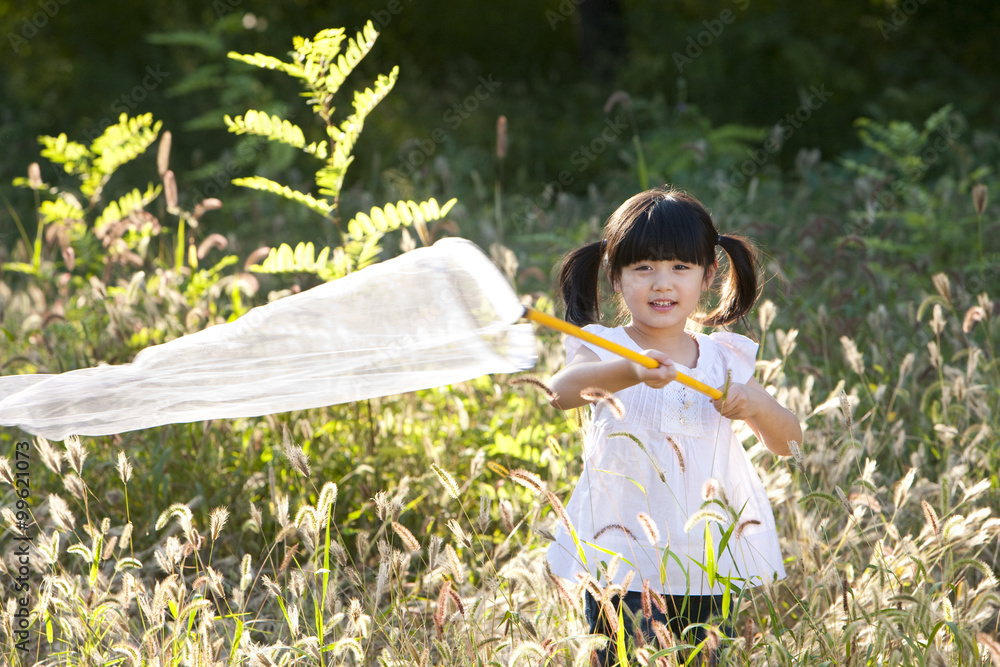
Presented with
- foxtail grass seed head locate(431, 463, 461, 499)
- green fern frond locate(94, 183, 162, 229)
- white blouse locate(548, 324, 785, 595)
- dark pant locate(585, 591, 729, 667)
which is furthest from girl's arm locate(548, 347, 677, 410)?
green fern frond locate(94, 183, 162, 229)

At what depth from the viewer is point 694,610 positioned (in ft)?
8.18

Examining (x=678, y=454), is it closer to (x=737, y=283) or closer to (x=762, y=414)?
(x=762, y=414)

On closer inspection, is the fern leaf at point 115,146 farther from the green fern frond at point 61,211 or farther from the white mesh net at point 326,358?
the white mesh net at point 326,358

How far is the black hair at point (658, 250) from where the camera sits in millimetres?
2318

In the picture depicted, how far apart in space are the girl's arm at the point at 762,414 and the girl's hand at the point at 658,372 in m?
0.23

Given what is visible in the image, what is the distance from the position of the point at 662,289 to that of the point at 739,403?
0.33m

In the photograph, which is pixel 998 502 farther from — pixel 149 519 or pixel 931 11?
pixel 931 11

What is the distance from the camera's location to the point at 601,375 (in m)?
2.19

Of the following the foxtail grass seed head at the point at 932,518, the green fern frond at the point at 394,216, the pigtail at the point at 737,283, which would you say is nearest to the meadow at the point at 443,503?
the foxtail grass seed head at the point at 932,518

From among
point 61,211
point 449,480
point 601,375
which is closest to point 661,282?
point 601,375


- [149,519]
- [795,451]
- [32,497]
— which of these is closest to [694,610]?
[795,451]

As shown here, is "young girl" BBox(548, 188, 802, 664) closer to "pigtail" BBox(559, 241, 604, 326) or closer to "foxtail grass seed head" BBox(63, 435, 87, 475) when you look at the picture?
"pigtail" BBox(559, 241, 604, 326)

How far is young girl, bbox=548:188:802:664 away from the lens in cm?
232

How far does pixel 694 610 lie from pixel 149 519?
191cm
